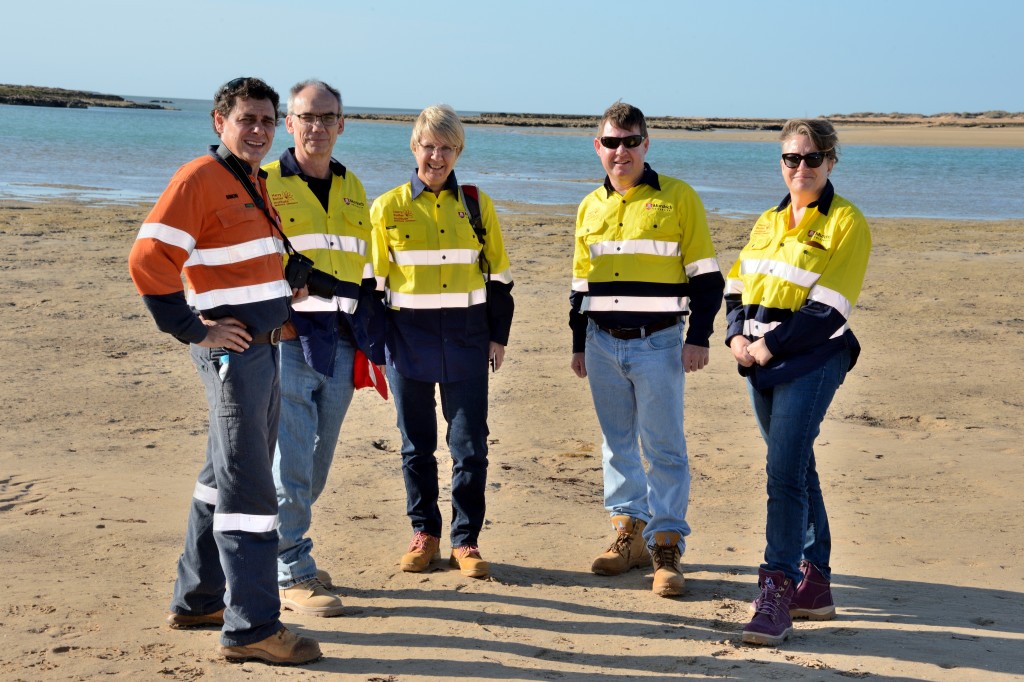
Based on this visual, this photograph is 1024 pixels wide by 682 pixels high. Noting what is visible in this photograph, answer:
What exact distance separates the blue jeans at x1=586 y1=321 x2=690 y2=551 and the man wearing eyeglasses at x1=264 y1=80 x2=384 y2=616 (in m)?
1.18

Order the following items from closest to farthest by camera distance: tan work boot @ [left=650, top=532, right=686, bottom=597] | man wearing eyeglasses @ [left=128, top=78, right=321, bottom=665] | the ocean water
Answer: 1. man wearing eyeglasses @ [left=128, top=78, right=321, bottom=665]
2. tan work boot @ [left=650, top=532, right=686, bottom=597]
3. the ocean water

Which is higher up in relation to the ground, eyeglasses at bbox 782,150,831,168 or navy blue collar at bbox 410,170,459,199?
eyeglasses at bbox 782,150,831,168

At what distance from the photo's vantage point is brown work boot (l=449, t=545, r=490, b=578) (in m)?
5.16

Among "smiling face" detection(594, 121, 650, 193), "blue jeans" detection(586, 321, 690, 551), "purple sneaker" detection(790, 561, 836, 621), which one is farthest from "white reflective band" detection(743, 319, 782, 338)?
"purple sneaker" detection(790, 561, 836, 621)

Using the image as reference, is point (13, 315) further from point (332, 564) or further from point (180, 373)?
point (332, 564)

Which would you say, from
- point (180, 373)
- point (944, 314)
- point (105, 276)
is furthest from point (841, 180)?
point (180, 373)

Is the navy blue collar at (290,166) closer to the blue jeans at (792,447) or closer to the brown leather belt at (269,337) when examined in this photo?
the brown leather belt at (269,337)

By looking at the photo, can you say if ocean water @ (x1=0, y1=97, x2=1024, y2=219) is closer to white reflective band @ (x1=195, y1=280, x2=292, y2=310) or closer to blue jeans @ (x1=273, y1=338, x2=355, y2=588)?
blue jeans @ (x1=273, y1=338, x2=355, y2=588)

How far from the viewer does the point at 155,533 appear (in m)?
5.55

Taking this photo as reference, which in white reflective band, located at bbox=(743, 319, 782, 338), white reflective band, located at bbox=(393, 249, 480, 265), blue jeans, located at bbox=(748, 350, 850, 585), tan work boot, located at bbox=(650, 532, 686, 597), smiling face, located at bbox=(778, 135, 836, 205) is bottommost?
tan work boot, located at bbox=(650, 532, 686, 597)

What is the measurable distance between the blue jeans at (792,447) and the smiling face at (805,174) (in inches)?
26.4

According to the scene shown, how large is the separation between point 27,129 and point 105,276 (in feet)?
158

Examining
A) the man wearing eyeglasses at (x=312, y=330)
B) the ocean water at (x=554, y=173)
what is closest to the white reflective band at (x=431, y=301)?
the man wearing eyeglasses at (x=312, y=330)

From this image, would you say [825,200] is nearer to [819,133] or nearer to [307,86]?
[819,133]
